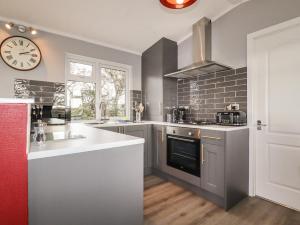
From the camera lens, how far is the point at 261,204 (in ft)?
6.51

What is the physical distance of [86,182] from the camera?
0.93m

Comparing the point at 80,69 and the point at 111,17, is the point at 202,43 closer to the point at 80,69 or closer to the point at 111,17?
the point at 111,17

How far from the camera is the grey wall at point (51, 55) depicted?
2225 millimetres

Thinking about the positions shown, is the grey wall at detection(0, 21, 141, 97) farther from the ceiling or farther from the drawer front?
the drawer front

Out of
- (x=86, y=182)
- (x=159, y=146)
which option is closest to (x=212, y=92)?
(x=159, y=146)

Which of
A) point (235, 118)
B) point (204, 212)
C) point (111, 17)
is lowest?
point (204, 212)

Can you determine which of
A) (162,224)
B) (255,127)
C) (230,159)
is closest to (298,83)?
(255,127)

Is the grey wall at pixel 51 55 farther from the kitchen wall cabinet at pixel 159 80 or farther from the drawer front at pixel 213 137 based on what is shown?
the drawer front at pixel 213 137

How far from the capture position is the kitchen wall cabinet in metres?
3.13

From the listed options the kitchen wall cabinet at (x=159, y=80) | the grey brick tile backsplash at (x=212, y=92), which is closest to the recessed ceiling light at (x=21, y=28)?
the kitchen wall cabinet at (x=159, y=80)

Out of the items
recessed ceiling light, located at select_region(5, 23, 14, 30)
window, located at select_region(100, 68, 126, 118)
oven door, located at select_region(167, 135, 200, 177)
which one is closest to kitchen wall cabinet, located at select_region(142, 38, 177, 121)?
window, located at select_region(100, 68, 126, 118)

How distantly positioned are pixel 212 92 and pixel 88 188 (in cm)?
234

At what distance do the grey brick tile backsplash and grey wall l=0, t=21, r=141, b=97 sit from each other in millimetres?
1585

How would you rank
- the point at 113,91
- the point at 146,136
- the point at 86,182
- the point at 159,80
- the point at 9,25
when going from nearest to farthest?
the point at 86,182, the point at 9,25, the point at 146,136, the point at 159,80, the point at 113,91
